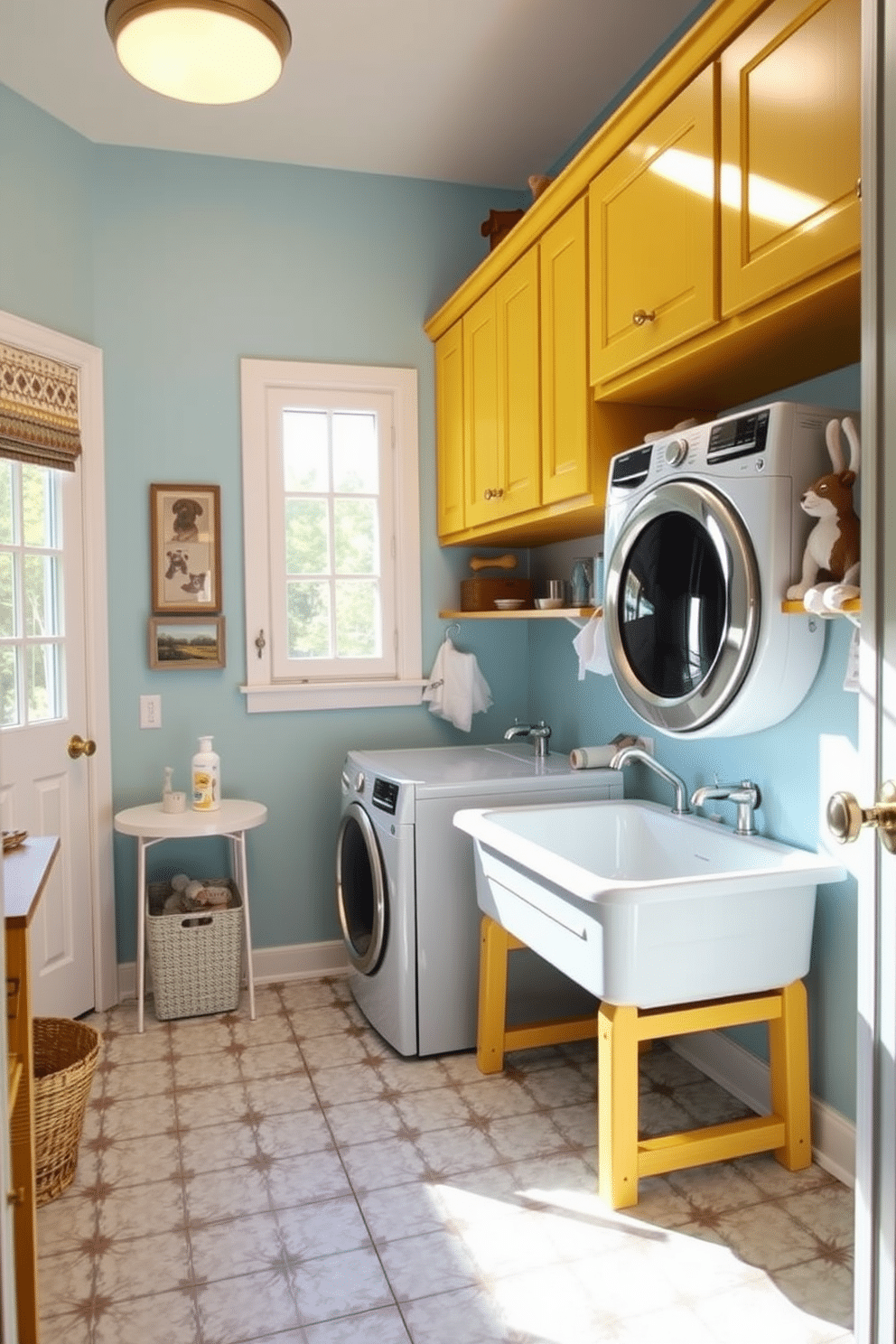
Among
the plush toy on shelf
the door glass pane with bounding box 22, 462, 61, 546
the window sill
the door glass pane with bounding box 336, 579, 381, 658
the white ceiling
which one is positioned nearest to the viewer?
the plush toy on shelf

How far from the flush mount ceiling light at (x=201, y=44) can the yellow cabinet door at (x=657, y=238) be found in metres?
0.78

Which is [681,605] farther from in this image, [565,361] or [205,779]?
[205,779]

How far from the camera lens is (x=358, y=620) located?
362cm

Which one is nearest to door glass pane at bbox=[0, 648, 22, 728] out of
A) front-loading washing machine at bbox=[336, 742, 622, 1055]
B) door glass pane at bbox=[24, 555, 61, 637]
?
door glass pane at bbox=[24, 555, 61, 637]

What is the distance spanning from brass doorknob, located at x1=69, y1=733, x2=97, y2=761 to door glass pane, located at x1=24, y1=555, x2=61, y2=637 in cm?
34

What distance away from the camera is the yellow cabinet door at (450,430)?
11.1 feet

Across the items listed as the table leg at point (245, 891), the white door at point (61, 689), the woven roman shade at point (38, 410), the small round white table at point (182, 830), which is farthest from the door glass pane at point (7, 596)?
the table leg at point (245, 891)

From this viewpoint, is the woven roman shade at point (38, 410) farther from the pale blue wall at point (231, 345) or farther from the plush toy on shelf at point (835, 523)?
the plush toy on shelf at point (835, 523)

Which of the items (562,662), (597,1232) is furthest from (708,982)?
(562,662)

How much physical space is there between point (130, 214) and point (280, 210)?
1.63 ft

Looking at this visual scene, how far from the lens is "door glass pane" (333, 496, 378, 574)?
3580 mm

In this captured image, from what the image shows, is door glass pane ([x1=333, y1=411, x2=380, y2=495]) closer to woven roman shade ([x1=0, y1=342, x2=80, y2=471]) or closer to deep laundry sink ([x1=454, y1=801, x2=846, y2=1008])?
woven roman shade ([x1=0, y1=342, x2=80, y2=471])

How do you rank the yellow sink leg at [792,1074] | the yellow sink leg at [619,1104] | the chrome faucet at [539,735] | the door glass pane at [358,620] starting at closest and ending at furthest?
the yellow sink leg at [619,1104]
the yellow sink leg at [792,1074]
the chrome faucet at [539,735]
the door glass pane at [358,620]

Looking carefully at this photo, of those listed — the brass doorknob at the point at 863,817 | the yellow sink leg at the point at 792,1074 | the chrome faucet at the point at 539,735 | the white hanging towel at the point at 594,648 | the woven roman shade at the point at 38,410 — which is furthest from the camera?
the chrome faucet at the point at 539,735
